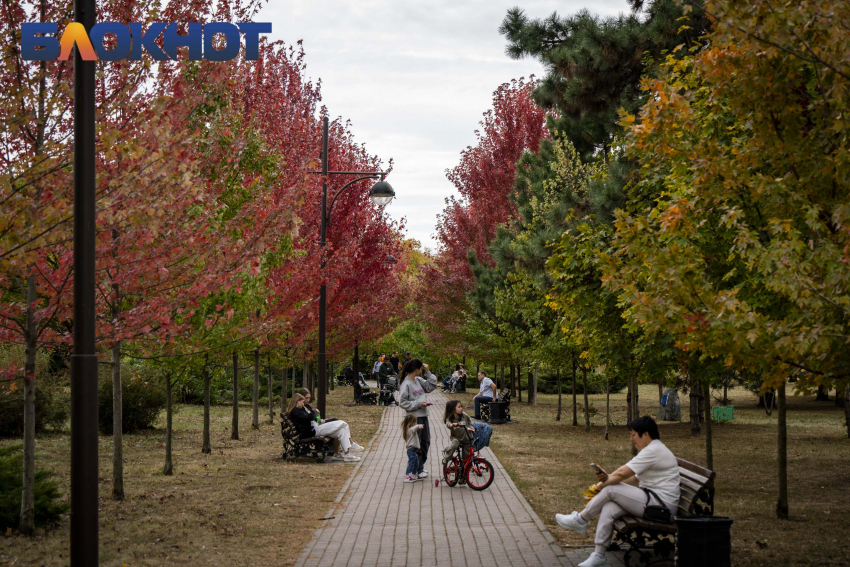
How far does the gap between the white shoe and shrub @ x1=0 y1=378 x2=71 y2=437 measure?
14.4m

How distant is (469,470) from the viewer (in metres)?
11.8

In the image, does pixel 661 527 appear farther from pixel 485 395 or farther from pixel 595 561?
pixel 485 395

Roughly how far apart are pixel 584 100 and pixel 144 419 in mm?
14465

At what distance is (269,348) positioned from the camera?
2041 centimetres

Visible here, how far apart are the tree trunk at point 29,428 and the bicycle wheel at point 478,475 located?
5.81m

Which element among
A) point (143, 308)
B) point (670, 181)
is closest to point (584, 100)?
point (670, 181)

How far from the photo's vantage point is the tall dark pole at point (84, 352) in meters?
5.35

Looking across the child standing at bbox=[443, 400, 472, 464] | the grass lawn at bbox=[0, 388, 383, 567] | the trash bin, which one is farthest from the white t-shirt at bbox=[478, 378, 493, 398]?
the trash bin

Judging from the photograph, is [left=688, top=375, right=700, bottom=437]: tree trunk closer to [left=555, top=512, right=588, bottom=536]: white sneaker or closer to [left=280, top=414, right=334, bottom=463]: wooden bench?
[left=280, top=414, right=334, bottom=463]: wooden bench

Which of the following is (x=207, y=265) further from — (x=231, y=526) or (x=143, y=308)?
(x=231, y=526)

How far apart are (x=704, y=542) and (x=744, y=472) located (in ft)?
31.8

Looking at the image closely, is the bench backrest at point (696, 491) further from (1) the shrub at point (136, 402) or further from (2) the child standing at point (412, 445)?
(1) the shrub at point (136, 402)

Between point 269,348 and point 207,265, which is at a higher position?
point 207,265

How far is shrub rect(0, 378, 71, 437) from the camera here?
59.1 ft
